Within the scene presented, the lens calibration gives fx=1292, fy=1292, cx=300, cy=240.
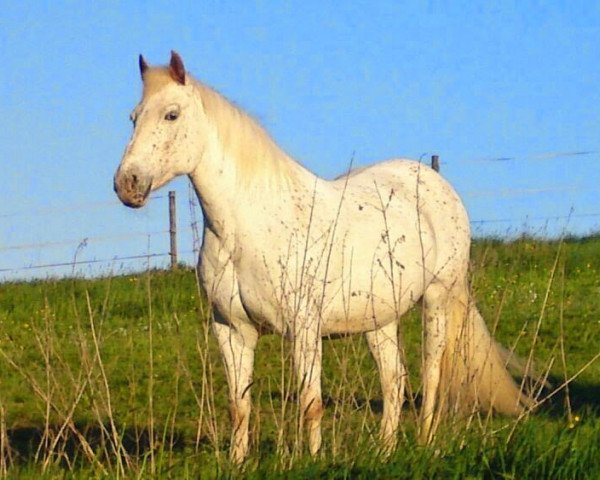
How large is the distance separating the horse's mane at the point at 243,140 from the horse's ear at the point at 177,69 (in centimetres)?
7

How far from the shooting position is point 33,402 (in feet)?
31.3

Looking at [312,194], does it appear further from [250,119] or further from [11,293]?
[11,293]

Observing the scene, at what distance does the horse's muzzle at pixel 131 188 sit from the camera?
241 inches

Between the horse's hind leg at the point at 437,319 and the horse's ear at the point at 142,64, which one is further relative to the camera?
the horse's hind leg at the point at 437,319

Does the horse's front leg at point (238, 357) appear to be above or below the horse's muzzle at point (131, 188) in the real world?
below

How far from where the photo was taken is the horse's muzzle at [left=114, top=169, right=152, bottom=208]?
611 centimetres

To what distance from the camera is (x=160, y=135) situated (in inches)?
251

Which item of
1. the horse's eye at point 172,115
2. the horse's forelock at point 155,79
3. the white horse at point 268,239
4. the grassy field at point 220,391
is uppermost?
the horse's forelock at point 155,79

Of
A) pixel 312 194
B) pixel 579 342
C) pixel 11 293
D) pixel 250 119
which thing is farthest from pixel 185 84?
pixel 11 293

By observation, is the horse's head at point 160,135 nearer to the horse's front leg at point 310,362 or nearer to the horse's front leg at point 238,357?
the horse's front leg at point 238,357

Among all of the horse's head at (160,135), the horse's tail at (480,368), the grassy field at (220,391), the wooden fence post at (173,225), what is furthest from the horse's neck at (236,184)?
the wooden fence post at (173,225)

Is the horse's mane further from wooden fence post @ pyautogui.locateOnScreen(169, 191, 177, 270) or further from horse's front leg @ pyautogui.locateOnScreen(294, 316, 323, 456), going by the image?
wooden fence post @ pyautogui.locateOnScreen(169, 191, 177, 270)

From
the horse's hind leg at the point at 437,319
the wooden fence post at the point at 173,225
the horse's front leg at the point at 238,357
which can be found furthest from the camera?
the wooden fence post at the point at 173,225

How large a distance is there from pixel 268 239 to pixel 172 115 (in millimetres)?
790
